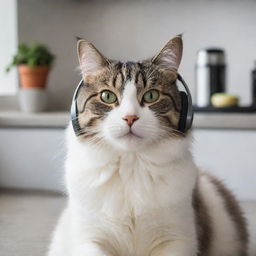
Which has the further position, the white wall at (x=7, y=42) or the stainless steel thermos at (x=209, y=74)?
the white wall at (x=7, y=42)

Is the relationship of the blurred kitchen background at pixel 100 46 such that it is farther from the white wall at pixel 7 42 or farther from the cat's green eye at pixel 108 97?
the cat's green eye at pixel 108 97

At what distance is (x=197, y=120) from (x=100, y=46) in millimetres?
1171

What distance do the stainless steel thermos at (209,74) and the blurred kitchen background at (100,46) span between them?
0.68ft

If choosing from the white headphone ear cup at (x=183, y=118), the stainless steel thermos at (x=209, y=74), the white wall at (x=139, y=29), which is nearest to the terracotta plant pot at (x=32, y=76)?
the white wall at (x=139, y=29)

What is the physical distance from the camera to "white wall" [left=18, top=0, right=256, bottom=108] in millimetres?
2869

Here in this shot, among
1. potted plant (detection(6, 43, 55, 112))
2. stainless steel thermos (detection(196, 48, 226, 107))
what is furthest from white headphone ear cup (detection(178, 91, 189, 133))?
potted plant (detection(6, 43, 55, 112))

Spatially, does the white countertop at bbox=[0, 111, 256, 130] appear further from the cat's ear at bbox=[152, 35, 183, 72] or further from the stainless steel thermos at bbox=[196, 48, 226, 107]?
the cat's ear at bbox=[152, 35, 183, 72]

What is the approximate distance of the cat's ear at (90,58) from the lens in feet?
3.53

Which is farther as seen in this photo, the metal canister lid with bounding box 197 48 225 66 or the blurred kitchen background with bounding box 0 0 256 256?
the metal canister lid with bounding box 197 48 225 66

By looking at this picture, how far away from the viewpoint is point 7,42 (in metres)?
2.97

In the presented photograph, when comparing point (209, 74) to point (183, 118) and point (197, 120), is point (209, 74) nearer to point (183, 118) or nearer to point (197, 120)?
point (197, 120)

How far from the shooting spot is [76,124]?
1.07 meters

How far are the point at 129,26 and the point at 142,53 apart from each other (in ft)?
0.63

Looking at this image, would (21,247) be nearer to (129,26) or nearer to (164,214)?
(164,214)
